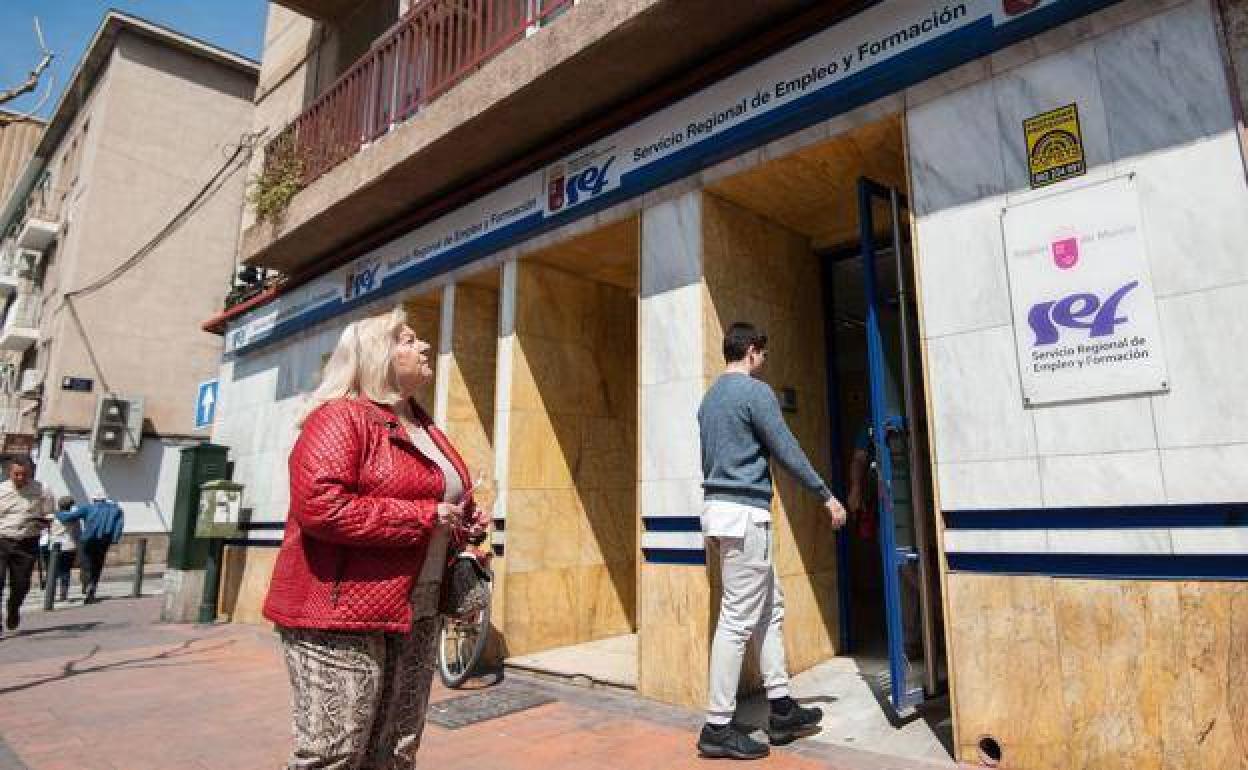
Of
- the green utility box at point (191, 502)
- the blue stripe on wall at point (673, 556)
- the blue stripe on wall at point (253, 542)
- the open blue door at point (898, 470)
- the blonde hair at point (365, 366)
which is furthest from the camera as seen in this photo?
the green utility box at point (191, 502)

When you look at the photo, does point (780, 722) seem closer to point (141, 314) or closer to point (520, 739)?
point (520, 739)

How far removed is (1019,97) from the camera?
3561 millimetres

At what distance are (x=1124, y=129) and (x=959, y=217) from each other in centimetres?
77

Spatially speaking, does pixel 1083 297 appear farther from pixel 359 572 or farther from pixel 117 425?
pixel 117 425

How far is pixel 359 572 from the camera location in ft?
6.64

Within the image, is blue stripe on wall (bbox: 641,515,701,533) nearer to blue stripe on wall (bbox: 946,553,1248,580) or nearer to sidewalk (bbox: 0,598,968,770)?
sidewalk (bbox: 0,598,968,770)

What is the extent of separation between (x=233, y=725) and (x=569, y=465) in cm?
321

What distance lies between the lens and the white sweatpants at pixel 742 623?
11.6 feet

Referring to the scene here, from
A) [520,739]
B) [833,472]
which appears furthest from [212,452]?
[833,472]

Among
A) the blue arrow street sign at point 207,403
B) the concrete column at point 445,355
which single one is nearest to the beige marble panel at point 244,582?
the blue arrow street sign at point 207,403

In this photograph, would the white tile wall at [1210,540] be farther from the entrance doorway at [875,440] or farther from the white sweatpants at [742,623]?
the white sweatpants at [742,623]

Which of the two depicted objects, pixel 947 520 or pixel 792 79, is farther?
pixel 792 79

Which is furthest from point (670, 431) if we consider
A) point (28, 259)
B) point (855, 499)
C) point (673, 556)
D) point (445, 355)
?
point (28, 259)

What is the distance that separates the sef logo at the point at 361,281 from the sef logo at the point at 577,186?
305 cm
